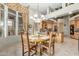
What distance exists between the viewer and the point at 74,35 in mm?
3227

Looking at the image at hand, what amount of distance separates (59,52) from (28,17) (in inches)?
41.9

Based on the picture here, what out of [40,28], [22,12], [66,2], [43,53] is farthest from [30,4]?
[43,53]

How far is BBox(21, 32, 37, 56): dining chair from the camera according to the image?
3145 mm

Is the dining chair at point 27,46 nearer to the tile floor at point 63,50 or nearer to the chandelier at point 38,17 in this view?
the tile floor at point 63,50

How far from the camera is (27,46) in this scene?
3201 millimetres

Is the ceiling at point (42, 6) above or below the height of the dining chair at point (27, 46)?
above

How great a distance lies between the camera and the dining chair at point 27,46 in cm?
314

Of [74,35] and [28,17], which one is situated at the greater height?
[28,17]

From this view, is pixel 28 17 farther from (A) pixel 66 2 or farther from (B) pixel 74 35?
(B) pixel 74 35

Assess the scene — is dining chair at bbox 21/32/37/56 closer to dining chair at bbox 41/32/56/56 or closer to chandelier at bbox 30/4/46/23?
dining chair at bbox 41/32/56/56

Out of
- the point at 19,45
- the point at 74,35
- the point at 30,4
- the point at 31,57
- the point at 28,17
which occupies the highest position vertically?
the point at 30,4

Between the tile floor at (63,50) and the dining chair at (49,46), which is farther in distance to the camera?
the dining chair at (49,46)

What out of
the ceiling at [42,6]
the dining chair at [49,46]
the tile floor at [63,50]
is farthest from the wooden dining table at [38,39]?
the ceiling at [42,6]

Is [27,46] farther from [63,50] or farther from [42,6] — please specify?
[42,6]
